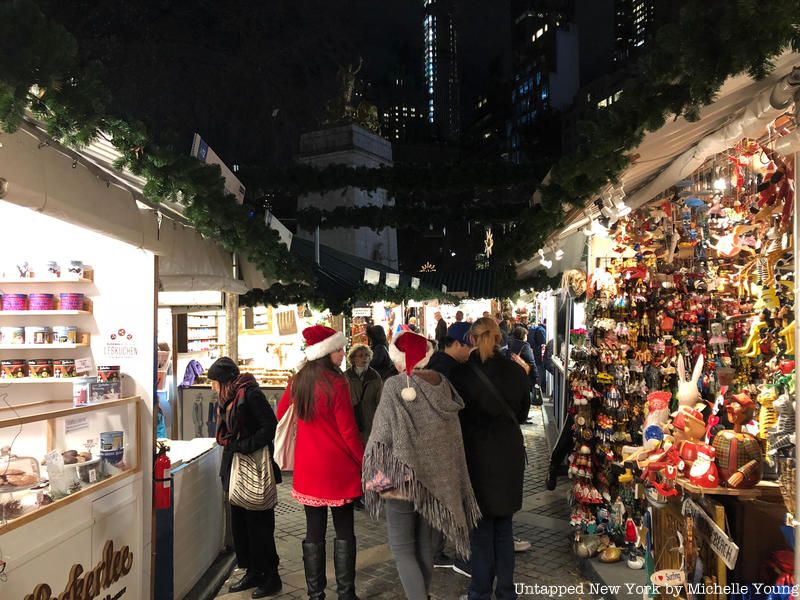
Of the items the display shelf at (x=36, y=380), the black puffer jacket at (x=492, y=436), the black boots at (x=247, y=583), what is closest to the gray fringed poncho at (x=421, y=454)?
the black puffer jacket at (x=492, y=436)

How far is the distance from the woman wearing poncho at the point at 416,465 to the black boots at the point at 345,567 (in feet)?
1.89

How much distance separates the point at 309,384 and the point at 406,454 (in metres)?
0.89

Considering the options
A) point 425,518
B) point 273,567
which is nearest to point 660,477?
point 425,518

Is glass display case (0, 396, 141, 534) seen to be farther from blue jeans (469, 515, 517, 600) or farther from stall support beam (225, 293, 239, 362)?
stall support beam (225, 293, 239, 362)

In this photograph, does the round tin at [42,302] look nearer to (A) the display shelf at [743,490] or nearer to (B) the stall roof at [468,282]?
(A) the display shelf at [743,490]

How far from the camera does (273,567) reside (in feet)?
14.5

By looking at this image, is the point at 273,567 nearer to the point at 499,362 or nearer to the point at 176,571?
the point at 176,571

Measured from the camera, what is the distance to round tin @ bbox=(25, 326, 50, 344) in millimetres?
4395

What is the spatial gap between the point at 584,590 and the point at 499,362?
180cm

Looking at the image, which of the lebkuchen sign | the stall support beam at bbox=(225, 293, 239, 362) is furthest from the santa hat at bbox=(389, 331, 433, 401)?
the stall support beam at bbox=(225, 293, 239, 362)

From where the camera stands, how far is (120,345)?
4133 mm

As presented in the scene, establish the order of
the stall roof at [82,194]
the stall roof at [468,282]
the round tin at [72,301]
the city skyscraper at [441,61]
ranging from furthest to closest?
the city skyscraper at [441,61] < the stall roof at [468,282] < the round tin at [72,301] < the stall roof at [82,194]

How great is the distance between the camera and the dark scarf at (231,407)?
4391mm

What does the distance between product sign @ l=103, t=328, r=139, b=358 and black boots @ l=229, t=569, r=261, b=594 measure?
178cm
